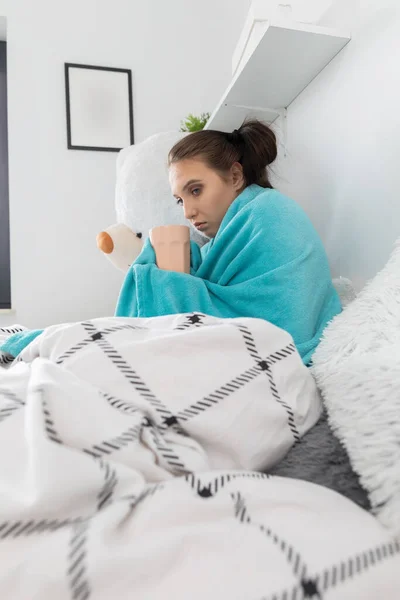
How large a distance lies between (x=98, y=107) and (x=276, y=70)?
0.91m

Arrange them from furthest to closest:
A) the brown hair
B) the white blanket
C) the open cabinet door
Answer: the open cabinet door < the brown hair < the white blanket

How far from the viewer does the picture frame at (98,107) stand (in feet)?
5.71

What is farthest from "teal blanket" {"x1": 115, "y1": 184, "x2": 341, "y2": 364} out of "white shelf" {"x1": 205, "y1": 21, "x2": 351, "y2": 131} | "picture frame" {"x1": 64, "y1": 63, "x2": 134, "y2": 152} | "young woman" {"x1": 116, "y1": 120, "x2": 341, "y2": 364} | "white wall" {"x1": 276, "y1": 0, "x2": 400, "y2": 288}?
"picture frame" {"x1": 64, "y1": 63, "x2": 134, "y2": 152}

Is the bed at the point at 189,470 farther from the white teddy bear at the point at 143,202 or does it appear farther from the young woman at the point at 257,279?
the white teddy bear at the point at 143,202

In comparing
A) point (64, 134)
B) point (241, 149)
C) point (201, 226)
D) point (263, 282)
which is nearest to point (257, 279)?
point (263, 282)

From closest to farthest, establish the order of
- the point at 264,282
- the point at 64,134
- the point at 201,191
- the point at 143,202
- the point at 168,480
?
the point at 168,480, the point at 264,282, the point at 201,191, the point at 143,202, the point at 64,134

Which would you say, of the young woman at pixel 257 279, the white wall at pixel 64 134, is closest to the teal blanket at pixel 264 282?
the young woman at pixel 257 279

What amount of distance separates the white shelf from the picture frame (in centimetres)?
54

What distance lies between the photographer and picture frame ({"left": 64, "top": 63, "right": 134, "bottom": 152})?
5.71 ft

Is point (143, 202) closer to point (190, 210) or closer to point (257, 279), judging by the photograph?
point (190, 210)

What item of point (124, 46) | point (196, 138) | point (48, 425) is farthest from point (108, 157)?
point (48, 425)

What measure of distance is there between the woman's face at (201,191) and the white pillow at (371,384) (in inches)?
20.1

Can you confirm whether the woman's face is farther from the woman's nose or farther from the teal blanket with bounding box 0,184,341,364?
the teal blanket with bounding box 0,184,341,364

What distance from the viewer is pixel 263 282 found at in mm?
802
